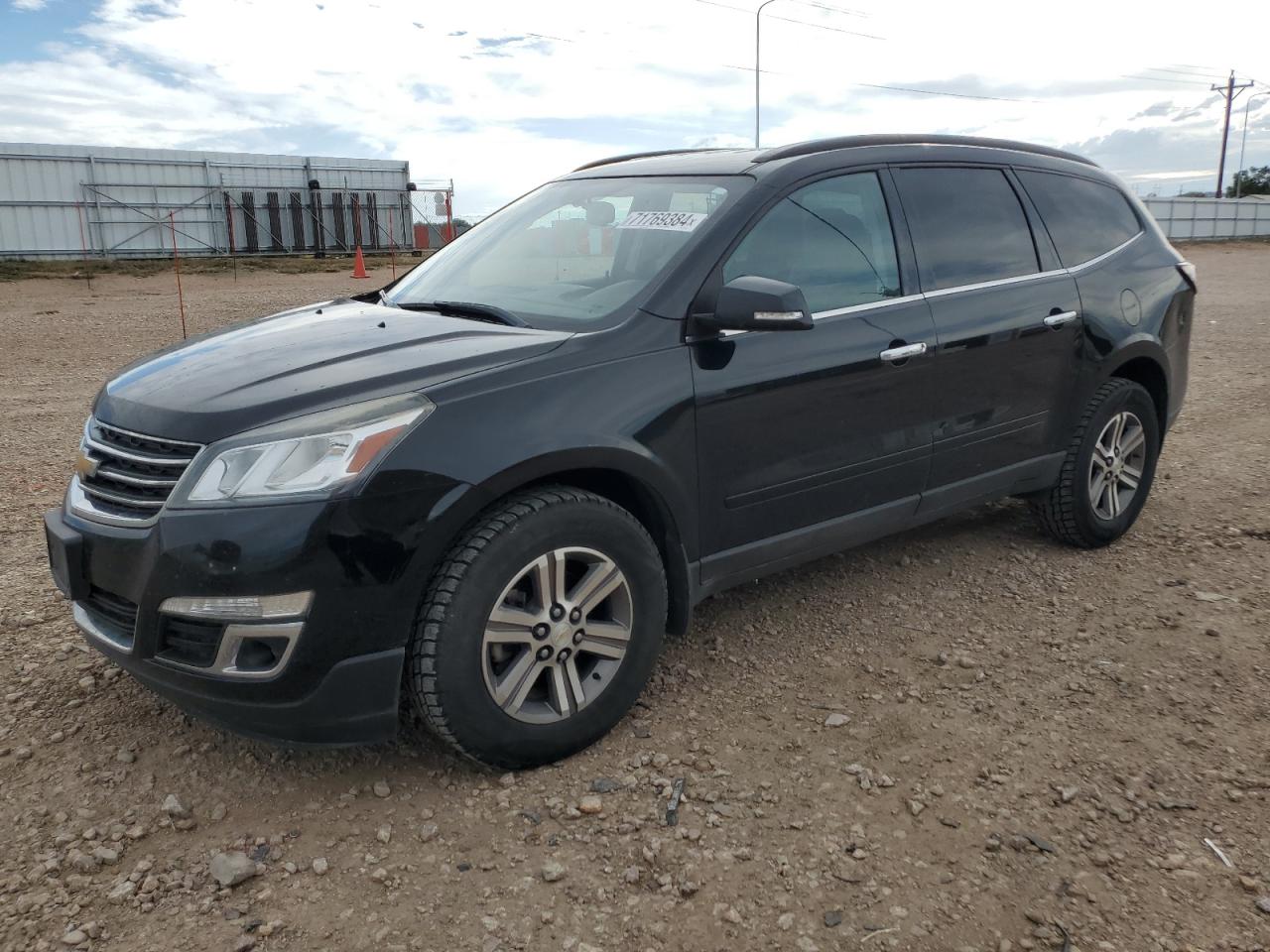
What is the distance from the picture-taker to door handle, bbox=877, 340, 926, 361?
11.9ft

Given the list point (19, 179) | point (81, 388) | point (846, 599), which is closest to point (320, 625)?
point (846, 599)

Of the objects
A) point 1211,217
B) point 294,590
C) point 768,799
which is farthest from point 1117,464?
point 1211,217

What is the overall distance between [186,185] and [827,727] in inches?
1333

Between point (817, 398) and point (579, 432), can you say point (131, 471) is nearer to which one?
point (579, 432)

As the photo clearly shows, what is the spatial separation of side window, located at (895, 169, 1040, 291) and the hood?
1.66 metres

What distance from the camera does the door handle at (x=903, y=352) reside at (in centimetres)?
363

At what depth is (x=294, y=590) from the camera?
2490 millimetres

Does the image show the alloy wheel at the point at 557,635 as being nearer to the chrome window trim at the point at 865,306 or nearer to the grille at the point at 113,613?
the grille at the point at 113,613

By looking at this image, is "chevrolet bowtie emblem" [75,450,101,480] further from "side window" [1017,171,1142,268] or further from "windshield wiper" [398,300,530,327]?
"side window" [1017,171,1142,268]

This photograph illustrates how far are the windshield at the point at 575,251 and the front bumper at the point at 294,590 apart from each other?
977mm

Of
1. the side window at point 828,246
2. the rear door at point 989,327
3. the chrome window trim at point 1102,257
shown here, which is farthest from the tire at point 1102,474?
the side window at point 828,246

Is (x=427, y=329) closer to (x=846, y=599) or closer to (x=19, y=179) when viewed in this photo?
(x=846, y=599)

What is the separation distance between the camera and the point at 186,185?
32188 millimetres

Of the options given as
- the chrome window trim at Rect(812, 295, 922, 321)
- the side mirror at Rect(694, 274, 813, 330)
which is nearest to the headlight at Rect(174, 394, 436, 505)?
the side mirror at Rect(694, 274, 813, 330)
